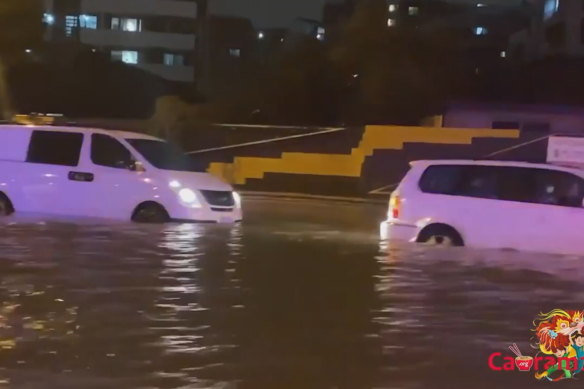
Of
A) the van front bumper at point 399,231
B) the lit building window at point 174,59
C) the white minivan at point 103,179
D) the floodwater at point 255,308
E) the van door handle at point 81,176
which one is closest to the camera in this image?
the floodwater at point 255,308

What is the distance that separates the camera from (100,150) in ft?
55.6

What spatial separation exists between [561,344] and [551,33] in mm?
50025

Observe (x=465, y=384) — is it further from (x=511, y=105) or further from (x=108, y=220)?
(x=511, y=105)

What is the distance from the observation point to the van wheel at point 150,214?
16281mm

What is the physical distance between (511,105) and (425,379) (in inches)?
1207

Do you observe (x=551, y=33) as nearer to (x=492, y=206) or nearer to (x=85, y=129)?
(x=85, y=129)

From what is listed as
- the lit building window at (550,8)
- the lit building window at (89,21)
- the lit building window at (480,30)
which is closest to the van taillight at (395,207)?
the lit building window at (550,8)

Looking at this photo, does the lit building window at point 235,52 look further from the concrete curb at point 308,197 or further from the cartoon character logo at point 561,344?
the cartoon character logo at point 561,344

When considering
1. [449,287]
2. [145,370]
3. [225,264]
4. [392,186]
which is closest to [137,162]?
[225,264]

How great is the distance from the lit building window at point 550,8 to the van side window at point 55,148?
42.5 m

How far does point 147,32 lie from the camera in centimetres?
6225

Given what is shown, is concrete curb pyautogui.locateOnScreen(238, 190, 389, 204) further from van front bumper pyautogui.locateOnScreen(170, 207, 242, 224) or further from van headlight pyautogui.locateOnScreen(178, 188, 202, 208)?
van headlight pyautogui.locateOnScreen(178, 188, 202, 208)

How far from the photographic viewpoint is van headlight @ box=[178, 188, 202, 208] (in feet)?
53.2

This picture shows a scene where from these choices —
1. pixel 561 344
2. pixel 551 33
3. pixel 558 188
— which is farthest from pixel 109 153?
pixel 551 33
